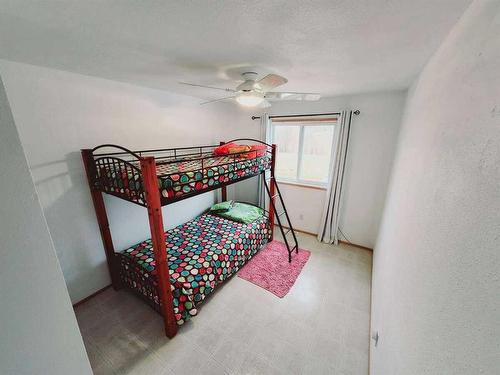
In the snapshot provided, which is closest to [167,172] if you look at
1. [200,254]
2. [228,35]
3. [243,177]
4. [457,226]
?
[243,177]

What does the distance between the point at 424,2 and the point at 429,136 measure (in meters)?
0.66

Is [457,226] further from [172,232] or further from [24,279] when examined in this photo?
[172,232]

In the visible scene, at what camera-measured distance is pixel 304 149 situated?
3520mm

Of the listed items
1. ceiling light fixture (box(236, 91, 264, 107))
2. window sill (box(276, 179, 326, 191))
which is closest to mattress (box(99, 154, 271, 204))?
ceiling light fixture (box(236, 91, 264, 107))

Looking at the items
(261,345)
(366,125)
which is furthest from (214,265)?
(366,125)

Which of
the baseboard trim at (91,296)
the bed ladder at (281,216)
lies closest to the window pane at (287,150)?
the bed ladder at (281,216)

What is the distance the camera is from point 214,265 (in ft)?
7.25

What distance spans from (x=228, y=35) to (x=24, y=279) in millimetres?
1412

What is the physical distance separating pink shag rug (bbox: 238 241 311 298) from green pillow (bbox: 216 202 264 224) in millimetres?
546

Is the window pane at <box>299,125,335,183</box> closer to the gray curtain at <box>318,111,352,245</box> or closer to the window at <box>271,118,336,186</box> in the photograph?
the window at <box>271,118,336,186</box>

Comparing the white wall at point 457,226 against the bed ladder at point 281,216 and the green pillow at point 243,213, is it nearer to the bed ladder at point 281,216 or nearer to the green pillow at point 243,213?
the bed ladder at point 281,216

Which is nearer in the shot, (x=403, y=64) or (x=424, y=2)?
(x=424, y=2)

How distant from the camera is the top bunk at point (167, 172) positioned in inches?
63.3

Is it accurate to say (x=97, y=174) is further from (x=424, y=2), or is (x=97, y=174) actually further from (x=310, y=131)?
(x=310, y=131)
